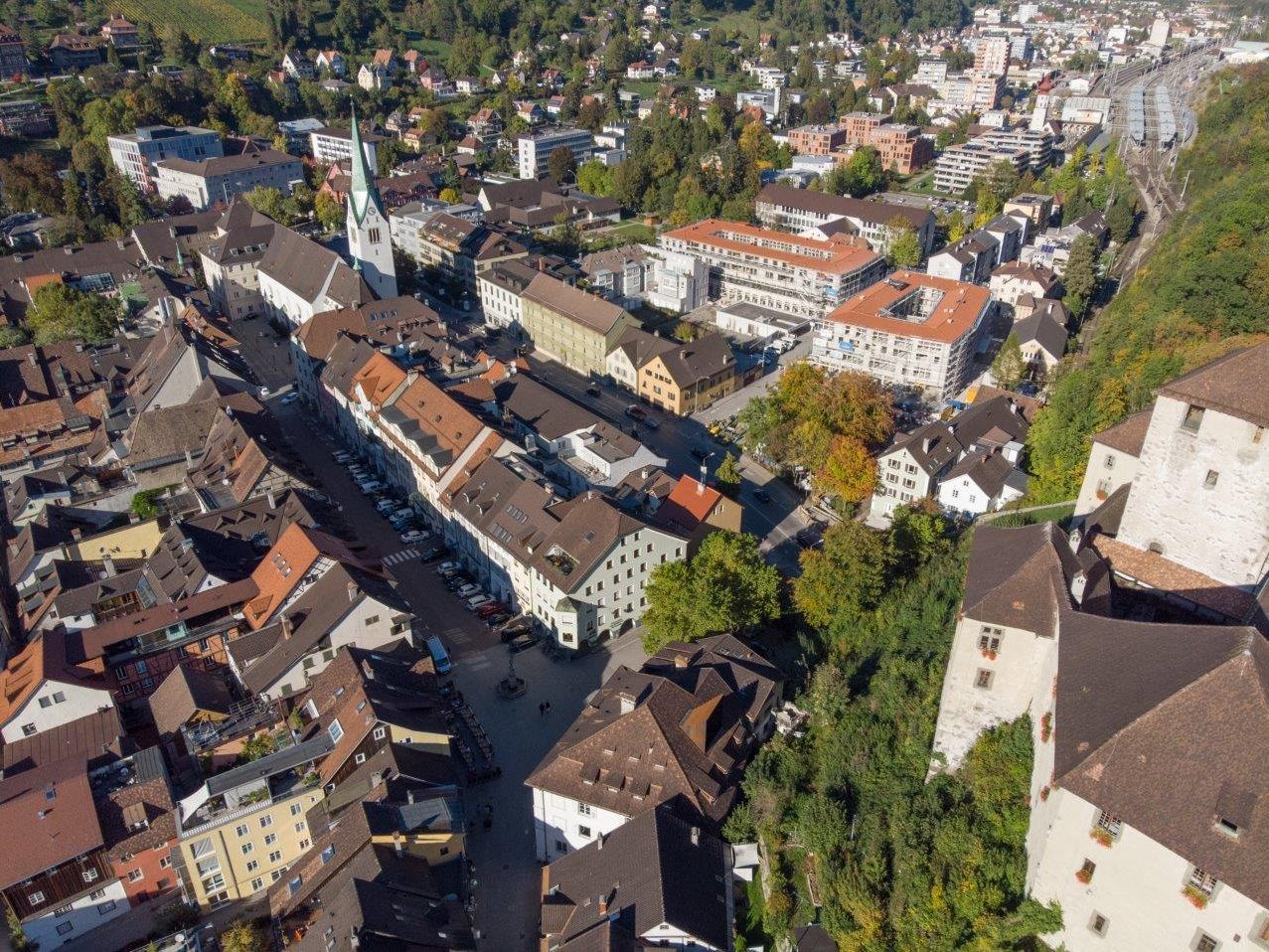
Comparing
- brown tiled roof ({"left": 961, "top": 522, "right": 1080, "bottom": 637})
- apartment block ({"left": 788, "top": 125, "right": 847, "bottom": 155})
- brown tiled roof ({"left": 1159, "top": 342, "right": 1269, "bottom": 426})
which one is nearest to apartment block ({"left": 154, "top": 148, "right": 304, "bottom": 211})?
apartment block ({"left": 788, "top": 125, "right": 847, "bottom": 155})

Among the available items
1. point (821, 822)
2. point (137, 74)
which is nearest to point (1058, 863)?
point (821, 822)

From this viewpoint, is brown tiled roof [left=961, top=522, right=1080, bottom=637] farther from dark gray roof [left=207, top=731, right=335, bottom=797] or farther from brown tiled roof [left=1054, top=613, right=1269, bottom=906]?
dark gray roof [left=207, top=731, right=335, bottom=797]

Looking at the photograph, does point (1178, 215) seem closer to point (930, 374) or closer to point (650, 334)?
point (930, 374)

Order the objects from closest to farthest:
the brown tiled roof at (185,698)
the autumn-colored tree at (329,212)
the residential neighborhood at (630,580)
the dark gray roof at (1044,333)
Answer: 1. the residential neighborhood at (630,580)
2. the brown tiled roof at (185,698)
3. the dark gray roof at (1044,333)
4. the autumn-colored tree at (329,212)

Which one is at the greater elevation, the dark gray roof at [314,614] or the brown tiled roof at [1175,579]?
the brown tiled roof at [1175,579]

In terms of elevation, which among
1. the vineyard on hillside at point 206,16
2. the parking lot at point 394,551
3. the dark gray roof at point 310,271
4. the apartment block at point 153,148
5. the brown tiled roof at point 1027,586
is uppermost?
the vineyard on hillside at point 206,16

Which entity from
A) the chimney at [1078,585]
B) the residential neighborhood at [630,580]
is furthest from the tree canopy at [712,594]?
the chimney at [1078,585]

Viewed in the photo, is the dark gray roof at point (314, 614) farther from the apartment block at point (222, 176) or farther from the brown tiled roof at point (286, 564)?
the apartment block at point (222, 176)

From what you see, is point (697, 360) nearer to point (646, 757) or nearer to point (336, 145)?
point (646, 757)
